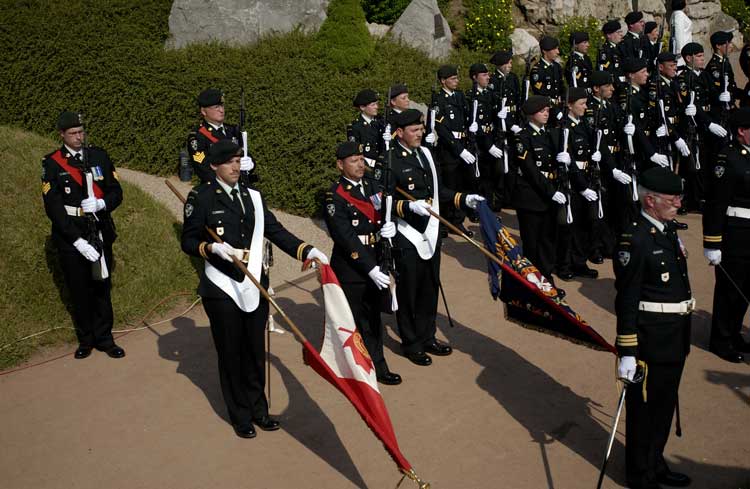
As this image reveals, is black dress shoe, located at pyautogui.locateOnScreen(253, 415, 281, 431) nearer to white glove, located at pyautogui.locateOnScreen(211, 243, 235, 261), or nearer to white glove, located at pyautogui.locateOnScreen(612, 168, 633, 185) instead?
white glove, located at pyautogui.locateOnScreen(211, 243, 235, 261)

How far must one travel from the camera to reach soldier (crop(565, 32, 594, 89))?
46.3 ft

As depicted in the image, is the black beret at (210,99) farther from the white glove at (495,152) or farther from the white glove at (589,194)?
the white glove at (495,152)

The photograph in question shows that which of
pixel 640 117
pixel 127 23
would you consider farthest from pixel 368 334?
pixel 127 23

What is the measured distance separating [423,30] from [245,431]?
Result: 11190 millimetres

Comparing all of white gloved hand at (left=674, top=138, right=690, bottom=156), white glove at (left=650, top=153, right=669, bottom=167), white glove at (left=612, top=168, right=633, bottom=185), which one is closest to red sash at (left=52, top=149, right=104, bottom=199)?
white glove at (left=612, top=168, right=633, bottom=185)

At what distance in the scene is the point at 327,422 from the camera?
7199 millimetres

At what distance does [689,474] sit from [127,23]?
38.1 feet

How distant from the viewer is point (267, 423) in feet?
23.3

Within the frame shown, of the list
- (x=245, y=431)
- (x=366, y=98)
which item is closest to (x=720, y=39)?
(x=366, y=98)

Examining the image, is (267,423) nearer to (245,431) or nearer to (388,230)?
(245,431)

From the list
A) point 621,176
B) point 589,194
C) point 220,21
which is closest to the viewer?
point 589,194

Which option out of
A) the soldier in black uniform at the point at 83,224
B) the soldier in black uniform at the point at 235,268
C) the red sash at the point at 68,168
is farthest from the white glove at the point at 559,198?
the red sash at the point at 68,168

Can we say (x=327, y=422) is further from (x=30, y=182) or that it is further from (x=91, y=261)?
(x=30, y=182)

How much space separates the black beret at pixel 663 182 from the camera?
578 centimetres
